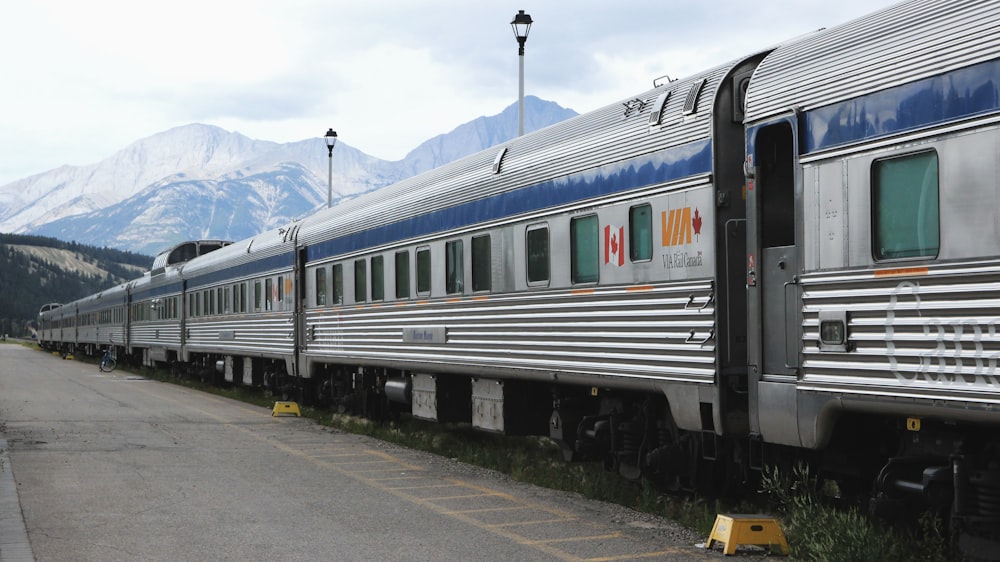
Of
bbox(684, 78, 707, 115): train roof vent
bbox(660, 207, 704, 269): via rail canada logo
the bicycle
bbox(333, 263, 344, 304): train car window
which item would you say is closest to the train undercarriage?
bbox(660, 207, 704, 269): via rail canada logo

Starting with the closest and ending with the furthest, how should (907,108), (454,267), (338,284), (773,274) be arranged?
(907,108)
(773,274)
(454,267)
(338,284)

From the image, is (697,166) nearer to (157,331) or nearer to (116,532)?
(116,532)

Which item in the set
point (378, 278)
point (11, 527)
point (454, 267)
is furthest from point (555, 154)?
point (11, 527)

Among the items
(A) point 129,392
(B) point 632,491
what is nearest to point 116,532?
(B) point 632,491

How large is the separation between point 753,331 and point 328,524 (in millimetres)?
3811

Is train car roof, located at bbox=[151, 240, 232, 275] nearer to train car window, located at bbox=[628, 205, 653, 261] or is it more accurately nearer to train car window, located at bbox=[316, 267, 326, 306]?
train car window, located at bbox=[316, 267, 326, 306]

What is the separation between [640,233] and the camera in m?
10.1

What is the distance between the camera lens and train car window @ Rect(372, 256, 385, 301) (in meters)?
16.9

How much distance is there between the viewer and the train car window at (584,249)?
10.8 metres

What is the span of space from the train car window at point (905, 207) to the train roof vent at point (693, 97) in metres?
2.26

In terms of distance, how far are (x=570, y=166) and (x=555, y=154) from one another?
1.55 feet

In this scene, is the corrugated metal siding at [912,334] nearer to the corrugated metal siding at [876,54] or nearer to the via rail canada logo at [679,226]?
the corrugated metal siding at [876,54]

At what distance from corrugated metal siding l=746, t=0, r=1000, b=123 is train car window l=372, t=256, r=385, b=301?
29.8 ft

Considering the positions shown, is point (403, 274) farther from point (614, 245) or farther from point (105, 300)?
point (105, 300)
